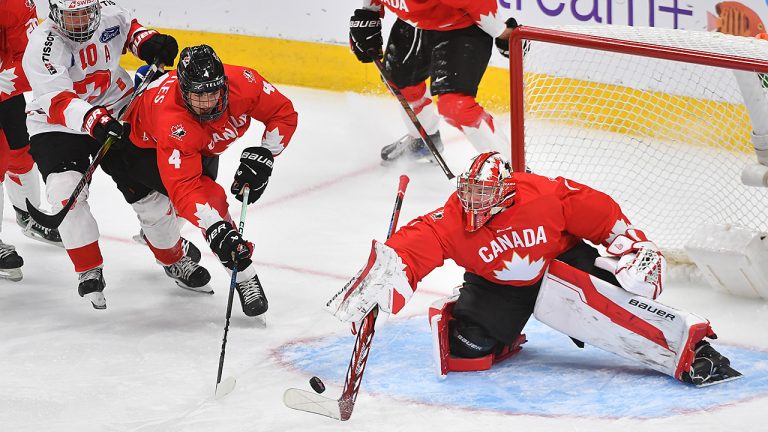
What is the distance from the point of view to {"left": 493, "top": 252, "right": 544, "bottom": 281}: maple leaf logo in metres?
3.23

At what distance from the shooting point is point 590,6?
16.9 ft

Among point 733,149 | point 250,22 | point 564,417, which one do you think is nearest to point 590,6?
point 733,149

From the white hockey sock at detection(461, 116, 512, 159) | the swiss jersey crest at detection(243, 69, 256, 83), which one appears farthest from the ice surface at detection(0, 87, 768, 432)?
the swiss jersey crest at detection(243, 69, 256, 83)

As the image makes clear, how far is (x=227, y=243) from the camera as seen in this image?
11.5 feet

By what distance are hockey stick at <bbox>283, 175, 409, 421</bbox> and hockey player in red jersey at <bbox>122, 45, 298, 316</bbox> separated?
1.79 feet

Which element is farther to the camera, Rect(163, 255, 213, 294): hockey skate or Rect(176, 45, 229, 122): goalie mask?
Rect(163, 255, 213, 294): hockey skate

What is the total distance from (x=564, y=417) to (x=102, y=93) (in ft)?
6.63

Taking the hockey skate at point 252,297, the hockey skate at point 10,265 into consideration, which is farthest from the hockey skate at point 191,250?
the hockey skate at point 10,265

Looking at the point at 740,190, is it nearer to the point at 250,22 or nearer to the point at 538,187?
the point at 538,187

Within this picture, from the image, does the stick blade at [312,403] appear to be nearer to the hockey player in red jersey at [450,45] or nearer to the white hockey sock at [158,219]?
the white hockey sock at [158,219]

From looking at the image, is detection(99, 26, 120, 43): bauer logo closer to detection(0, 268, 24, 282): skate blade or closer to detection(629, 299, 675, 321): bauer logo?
detection(0, 268, 24, 282): skate blade

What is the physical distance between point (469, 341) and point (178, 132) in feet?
3.56

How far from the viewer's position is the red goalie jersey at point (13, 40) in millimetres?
4297

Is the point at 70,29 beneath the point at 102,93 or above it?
above
